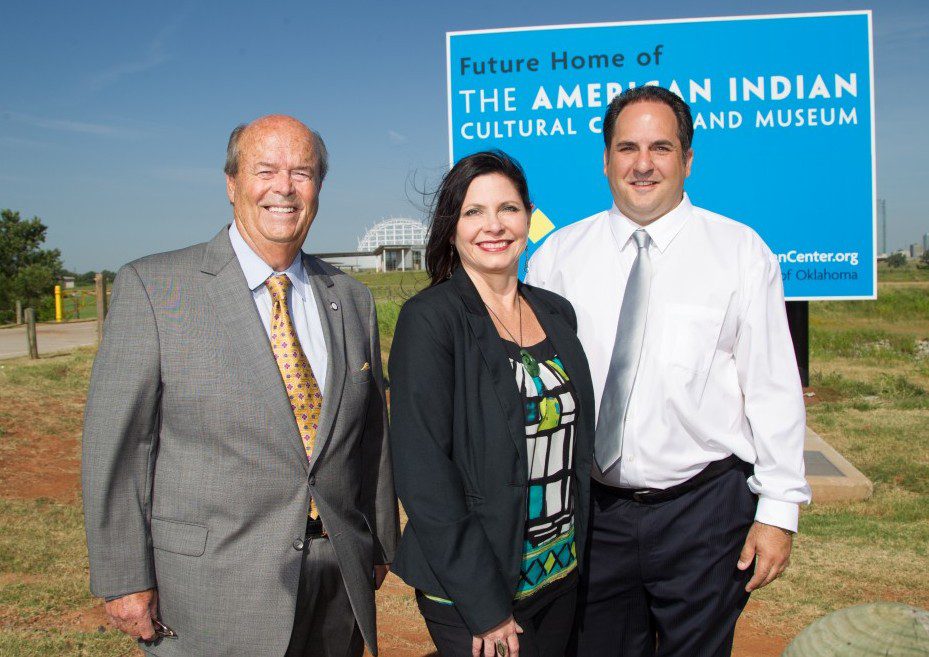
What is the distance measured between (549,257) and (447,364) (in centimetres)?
98

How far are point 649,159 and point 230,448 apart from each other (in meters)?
1.55

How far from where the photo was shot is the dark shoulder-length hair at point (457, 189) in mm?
2143

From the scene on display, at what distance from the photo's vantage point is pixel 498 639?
6.15ft

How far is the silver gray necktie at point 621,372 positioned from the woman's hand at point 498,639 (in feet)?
2.26

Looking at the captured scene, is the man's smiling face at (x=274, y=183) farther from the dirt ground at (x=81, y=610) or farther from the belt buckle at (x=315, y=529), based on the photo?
the dirt ground at (x=81, y=610)

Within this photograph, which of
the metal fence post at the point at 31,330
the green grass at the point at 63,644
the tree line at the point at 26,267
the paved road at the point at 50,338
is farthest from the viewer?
the tree line at the point at 26,267

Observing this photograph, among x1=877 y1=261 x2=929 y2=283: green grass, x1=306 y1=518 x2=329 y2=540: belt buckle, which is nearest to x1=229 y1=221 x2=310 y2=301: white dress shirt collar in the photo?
x1=306 y1=518 x2=329 y2=540: belt buckle

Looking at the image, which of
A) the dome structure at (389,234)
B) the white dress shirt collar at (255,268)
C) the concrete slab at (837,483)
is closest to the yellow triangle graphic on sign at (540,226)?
the concrete slab at (837,483)

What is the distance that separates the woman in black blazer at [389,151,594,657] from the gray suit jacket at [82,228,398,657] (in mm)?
334

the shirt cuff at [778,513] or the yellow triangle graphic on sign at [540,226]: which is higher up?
the yellow triangle graphic on sign at [540,226]

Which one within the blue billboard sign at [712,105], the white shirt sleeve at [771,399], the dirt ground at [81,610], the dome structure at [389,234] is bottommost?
the dirt ground at [81,610]

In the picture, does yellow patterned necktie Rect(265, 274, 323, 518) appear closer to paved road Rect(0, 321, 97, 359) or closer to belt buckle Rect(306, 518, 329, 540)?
belt buckle Rect(306, 518, 329, 540)

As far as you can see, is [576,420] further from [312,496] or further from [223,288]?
[223,288]

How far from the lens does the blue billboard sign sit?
565cm
